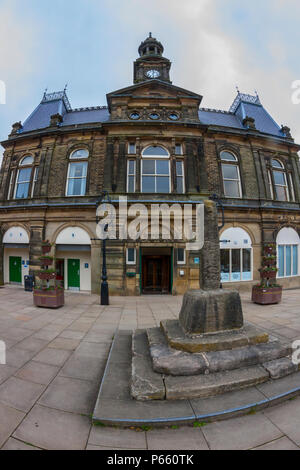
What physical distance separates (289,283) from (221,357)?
14560mm

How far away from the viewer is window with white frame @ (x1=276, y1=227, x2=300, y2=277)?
14953 millimetres

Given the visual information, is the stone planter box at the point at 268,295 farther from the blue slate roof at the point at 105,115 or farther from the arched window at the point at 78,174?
the blue slate roof at the point at 105,115

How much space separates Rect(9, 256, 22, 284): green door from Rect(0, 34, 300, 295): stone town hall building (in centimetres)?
11

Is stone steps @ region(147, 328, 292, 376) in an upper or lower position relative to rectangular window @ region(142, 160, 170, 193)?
lower

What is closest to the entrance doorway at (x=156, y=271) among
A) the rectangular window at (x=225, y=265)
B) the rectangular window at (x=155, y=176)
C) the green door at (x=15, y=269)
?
the rectangular window at (x=225, y=265)

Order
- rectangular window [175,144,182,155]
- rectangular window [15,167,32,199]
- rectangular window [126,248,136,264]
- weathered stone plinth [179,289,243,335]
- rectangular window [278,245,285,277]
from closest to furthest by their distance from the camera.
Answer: weathered stone plinth [179,289,243,335] < rectangular window [126,248,136,264] < rectangular window [175,144,182,155] < rectangular window [278,245,285,277] < rectangular window [15,167,32,199]

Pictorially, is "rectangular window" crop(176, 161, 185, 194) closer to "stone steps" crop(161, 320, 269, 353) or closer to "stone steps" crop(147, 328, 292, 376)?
"stone steps" crop(161, 320, 269, 353)

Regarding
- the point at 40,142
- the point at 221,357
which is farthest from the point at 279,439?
the point at 40,142

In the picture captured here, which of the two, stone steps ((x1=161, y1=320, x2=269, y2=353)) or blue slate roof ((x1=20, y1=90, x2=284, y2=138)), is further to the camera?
blue slate roof ((x1=20, y1=90, x2=284, y2=138))

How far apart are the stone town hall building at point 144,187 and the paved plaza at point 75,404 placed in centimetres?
581

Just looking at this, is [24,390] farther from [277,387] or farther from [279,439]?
[277,387]

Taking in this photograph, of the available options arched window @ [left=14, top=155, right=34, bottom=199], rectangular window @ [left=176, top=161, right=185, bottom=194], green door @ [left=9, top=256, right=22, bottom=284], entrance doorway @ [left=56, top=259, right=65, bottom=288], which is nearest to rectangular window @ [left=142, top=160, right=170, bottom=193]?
rectangular window @ [left=176, top=161, right=185, bottom=194]

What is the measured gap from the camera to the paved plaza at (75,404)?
2509 mm

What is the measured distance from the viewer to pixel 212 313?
4453 millimetres
